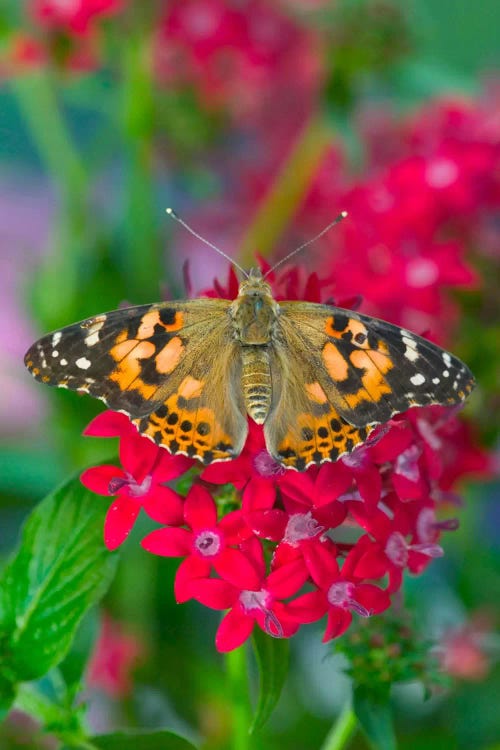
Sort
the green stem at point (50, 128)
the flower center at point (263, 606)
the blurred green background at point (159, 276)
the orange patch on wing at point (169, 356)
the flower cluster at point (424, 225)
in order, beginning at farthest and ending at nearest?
the green stem at point (50, 128)
the blurred green background at point (159, 276)
the flower cluster at point (424, 225)
the orange patch on wing at point (169, 356)
the flower center at point (263, 606)

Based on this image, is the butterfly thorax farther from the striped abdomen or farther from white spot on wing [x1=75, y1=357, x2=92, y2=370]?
white spot on wing [x1=75, y1=357, x2=92, y2=370]

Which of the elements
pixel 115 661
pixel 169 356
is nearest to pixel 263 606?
pixel 169 356

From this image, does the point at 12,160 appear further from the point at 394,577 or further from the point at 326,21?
the point at 394,577

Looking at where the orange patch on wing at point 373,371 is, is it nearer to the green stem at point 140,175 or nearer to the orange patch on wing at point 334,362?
the orange patch on wing at point 334,362

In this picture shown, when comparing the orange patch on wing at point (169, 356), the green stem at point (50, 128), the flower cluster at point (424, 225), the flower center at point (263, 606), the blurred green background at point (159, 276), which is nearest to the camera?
the flower center at point (263, 606)

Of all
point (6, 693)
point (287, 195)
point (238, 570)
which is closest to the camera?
point (238, 570)

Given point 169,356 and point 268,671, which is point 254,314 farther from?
point 268,671

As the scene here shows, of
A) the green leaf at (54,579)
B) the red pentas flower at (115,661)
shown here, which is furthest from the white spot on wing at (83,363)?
the red pentas flower at (115,661)

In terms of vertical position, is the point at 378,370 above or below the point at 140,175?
below
